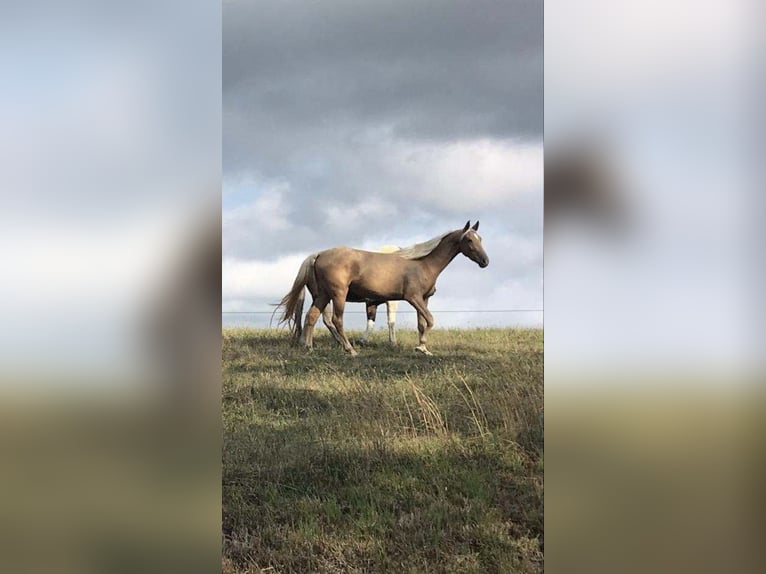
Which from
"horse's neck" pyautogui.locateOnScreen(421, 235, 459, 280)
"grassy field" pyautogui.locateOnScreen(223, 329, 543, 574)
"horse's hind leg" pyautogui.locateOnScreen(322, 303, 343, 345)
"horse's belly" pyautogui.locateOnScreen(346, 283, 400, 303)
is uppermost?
"horse's neck" pyautogui.locateOnScreen(421, 235, 459, 280)

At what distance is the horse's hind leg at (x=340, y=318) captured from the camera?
3.91m

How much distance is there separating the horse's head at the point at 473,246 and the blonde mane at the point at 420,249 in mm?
96

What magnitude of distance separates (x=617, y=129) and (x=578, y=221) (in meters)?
0.50

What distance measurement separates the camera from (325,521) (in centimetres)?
371

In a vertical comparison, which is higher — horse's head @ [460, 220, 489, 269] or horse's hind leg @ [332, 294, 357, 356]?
horse's head @ [460, 220, 489, 269]

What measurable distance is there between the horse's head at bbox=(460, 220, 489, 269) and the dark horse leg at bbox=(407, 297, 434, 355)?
0.35 metres

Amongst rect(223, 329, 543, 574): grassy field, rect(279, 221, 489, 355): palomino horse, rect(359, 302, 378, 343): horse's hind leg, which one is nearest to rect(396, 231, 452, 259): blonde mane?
rect(279, 221, 489, 355): palomino horse

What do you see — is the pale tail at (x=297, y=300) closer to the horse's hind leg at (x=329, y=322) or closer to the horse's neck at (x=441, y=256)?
the horse's hind leg at (x=329, y=322)

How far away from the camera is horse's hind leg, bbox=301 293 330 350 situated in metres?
3.90

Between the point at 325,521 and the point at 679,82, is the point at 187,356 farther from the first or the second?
the point at 679,82

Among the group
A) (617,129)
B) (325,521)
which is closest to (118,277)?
(325,521)

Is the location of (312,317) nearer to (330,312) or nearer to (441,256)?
(330,312)

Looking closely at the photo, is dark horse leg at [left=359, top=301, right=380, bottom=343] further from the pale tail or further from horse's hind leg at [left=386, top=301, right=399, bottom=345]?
the pale tail

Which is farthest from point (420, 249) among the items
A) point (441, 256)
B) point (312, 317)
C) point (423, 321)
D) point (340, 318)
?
point (312, 317)
